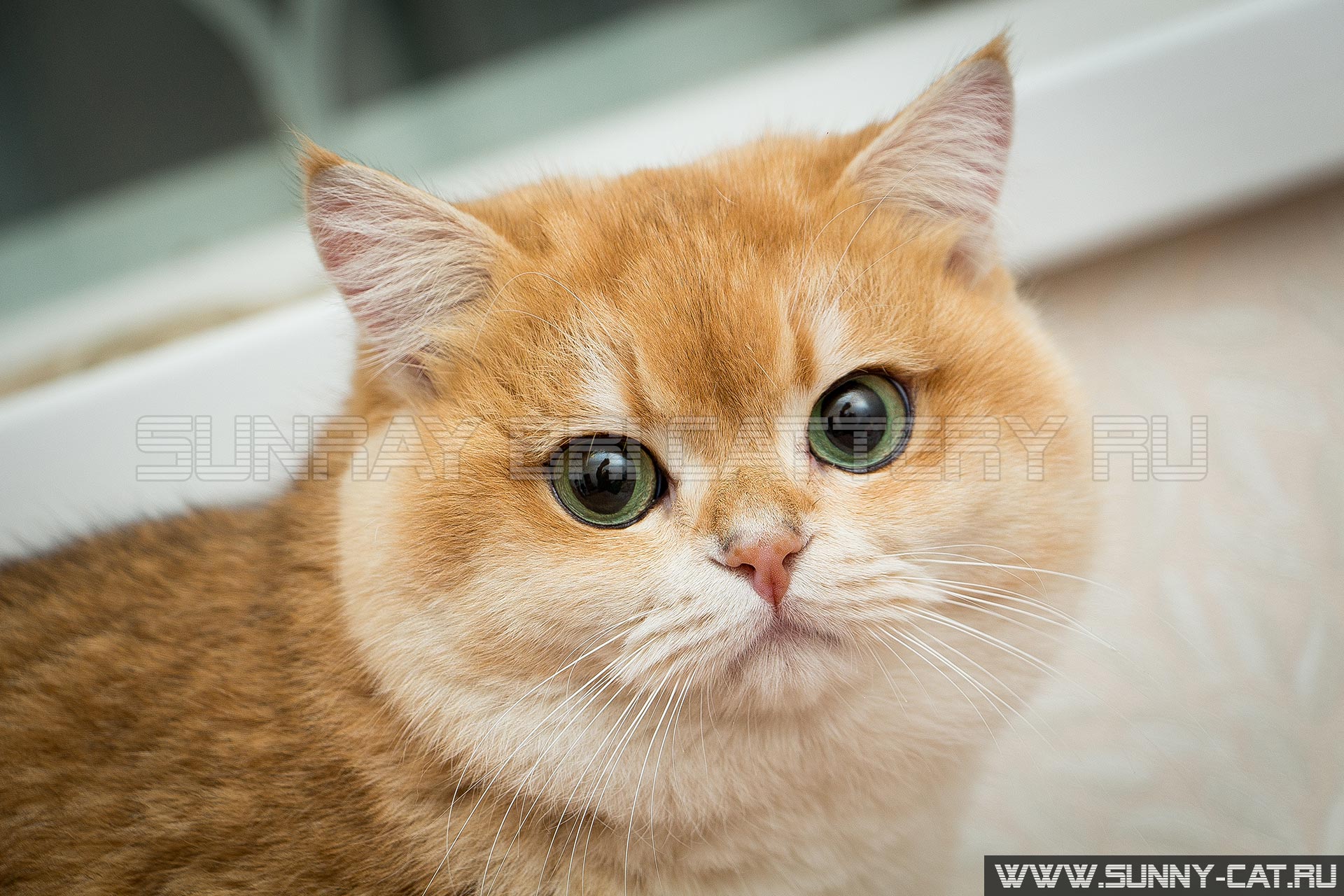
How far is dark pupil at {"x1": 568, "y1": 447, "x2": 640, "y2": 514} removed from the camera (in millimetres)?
1018

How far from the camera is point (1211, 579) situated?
5.59 ft

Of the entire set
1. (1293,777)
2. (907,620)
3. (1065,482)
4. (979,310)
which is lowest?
(1293,777)

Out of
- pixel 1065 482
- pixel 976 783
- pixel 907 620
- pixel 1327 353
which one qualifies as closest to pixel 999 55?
pixel 1065 482

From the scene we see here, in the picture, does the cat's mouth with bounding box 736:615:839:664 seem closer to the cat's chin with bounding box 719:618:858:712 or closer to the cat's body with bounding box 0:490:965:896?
the cat's chin with bounding box 719:618:858:712

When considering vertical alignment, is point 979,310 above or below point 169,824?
above

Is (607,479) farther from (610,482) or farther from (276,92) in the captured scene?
(276,92)

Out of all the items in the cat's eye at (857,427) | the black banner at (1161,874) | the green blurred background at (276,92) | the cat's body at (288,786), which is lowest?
the black banner at (1161,874)

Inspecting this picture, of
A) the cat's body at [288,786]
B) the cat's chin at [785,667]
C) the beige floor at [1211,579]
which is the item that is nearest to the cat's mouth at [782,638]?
the cat's chin at [785,667]

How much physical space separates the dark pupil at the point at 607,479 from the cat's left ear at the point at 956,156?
18.2 inches

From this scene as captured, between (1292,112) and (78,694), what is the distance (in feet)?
7.11

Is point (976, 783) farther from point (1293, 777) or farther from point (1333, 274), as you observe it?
point (1333, 274)

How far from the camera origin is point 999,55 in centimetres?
108

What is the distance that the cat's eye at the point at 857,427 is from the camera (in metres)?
1.04

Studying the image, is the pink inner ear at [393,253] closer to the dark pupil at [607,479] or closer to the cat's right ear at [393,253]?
the cat's right ear at [393,253]
